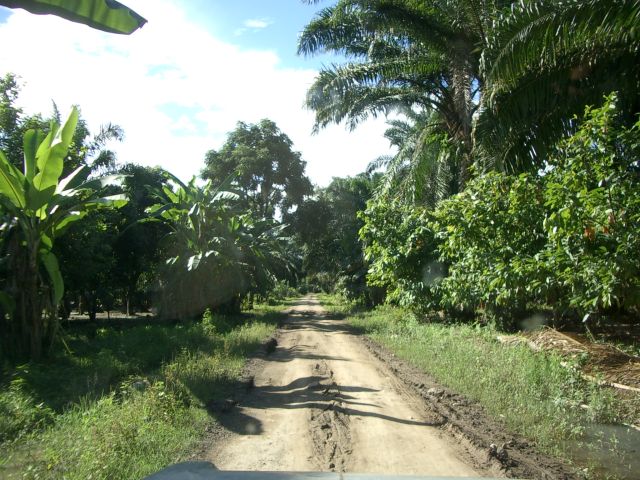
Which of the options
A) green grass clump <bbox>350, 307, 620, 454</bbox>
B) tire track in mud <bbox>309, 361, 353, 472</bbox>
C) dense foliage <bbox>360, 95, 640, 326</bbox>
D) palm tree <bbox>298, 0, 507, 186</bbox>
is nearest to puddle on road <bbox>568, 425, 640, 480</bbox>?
green grass clump <bbox>350, 307, 620, 454</bbox>

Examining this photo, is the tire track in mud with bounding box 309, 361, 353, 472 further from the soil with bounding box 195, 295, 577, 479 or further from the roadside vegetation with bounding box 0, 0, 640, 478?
the roadside vegetation with bounding box 0, 0, 640, 478

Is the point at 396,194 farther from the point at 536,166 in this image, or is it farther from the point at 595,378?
the point at 595,378

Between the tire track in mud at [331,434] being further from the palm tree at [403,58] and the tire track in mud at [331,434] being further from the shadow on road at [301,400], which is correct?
the palm tree at [403,58]

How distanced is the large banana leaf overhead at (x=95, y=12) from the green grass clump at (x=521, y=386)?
228 inches

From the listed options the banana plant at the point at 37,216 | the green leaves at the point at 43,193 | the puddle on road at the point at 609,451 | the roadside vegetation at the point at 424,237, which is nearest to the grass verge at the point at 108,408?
the roadside vegetation at the point at 424,237

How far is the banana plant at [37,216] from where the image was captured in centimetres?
926

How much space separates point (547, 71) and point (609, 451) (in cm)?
766

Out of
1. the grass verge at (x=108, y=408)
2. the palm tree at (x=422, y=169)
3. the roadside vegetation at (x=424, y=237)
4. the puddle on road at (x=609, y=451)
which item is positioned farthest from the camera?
the palm tree at (x=422, y=169)

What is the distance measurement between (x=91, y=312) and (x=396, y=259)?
16034mm

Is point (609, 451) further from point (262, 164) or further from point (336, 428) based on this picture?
point (262, 164)

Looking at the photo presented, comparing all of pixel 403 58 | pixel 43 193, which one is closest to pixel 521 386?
pixel 43 193

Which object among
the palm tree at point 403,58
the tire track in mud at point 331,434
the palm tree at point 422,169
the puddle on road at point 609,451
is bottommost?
the tire track in mud at point 331,434

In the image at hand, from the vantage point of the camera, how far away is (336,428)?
20.9ft

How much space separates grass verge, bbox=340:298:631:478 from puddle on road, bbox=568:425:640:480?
0.02 metres
